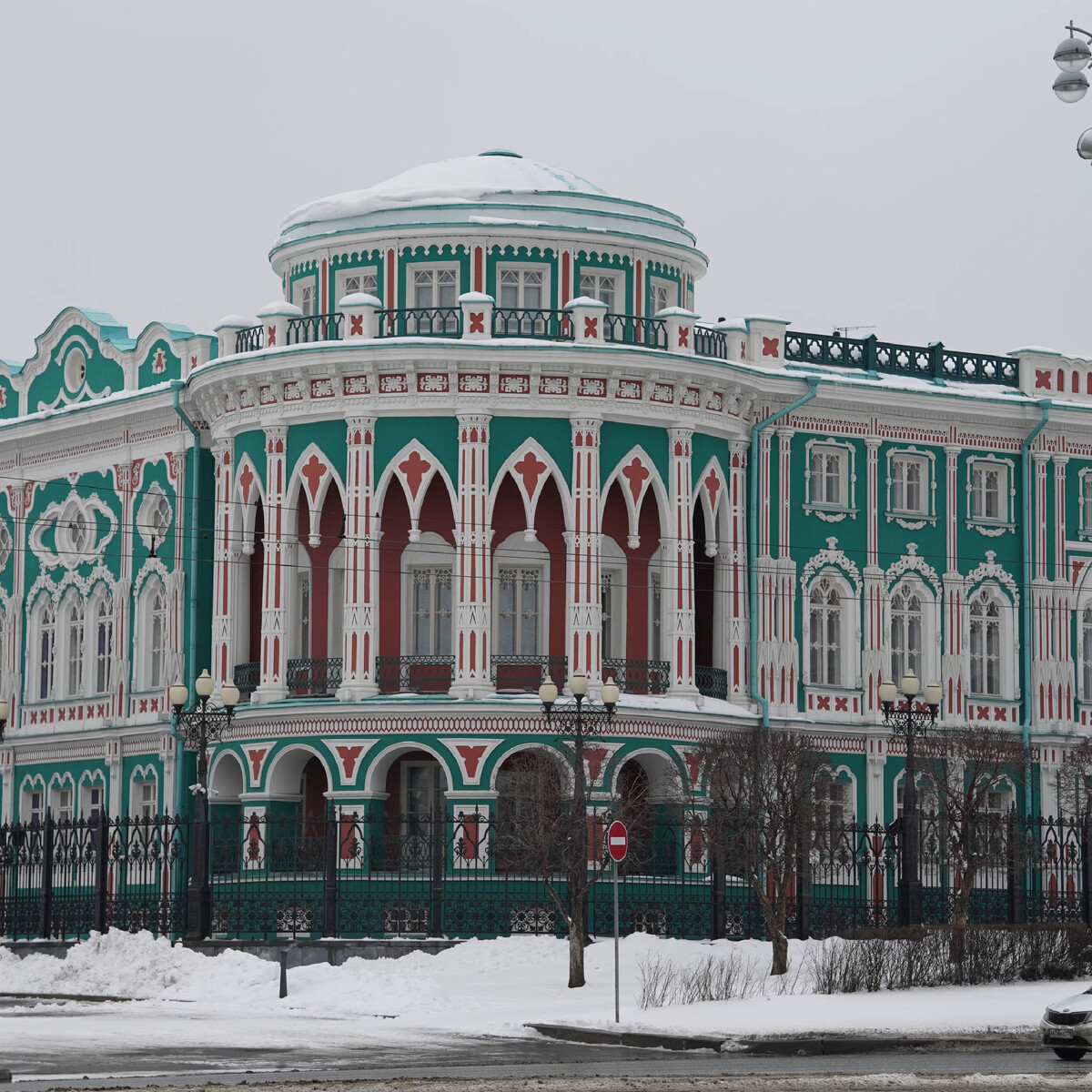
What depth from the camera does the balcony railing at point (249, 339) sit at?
49719 millimetres

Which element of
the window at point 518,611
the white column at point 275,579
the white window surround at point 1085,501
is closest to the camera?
the white column at point 275,579

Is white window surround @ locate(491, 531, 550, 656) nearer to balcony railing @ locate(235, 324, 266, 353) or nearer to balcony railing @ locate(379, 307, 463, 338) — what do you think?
balcony railing @ locate(379, 307, 463, 338)

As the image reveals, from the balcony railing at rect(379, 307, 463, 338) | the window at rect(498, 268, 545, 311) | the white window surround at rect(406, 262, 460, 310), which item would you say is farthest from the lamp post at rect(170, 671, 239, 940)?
the window at rect(498, 268, 545, 311)

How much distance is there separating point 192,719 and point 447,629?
262 inches

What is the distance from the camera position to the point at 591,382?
47.8 m

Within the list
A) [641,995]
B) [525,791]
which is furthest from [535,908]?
[641,995]

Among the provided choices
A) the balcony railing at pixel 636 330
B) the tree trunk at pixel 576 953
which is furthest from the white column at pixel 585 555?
the tree trunk at pixel 576 953

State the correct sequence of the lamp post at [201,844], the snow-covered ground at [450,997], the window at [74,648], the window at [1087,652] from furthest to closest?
the window at [74,648]
the window at [1087,652]
the lamp post at [201,844]
the snow-covered ground at [450,997]

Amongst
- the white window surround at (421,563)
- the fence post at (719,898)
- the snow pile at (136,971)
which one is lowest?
the snow pile at (136,971)

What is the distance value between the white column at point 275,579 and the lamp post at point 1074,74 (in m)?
22.1

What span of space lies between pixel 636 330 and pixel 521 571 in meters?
4.96

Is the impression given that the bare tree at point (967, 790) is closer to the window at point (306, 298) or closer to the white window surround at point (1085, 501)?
the white window surround at point (1085, 501)

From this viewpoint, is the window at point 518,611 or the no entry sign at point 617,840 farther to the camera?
the window at point 518,611

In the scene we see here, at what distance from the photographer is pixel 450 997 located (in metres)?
36.2
